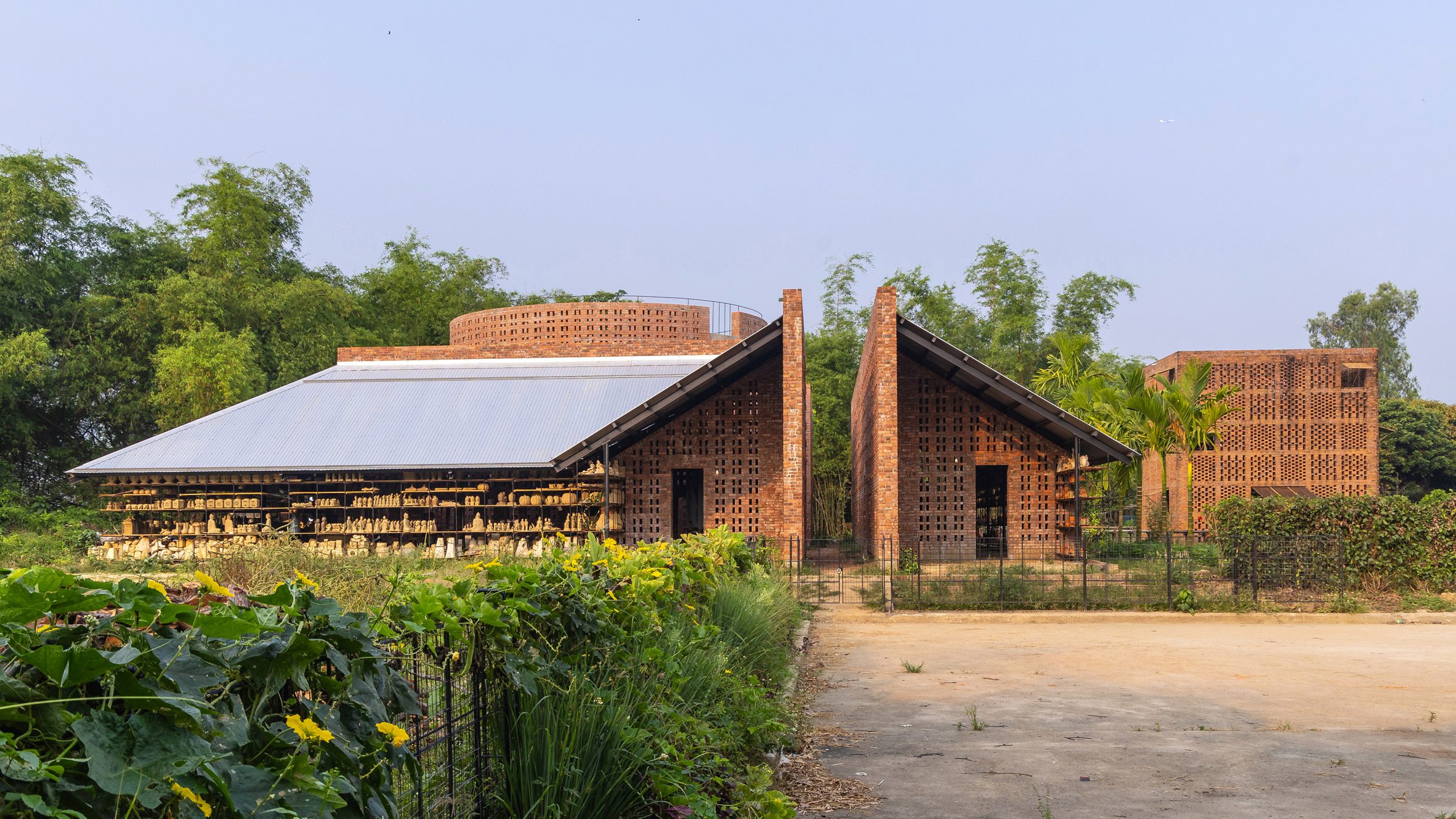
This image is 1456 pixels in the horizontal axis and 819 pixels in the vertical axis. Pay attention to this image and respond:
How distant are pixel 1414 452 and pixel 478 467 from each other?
141 ft

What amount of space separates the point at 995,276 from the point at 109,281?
35.4 m

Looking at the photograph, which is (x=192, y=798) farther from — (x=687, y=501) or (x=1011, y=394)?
(x=687, y=501)

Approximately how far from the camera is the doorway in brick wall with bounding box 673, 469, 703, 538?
31766 millimetres

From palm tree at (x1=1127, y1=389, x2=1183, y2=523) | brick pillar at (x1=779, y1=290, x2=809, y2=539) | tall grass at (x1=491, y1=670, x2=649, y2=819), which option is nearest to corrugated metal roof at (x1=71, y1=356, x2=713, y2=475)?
brick pillar at (x1=779, y1=290, x2=809, y2=539)

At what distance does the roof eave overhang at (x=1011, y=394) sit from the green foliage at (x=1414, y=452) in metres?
31.9

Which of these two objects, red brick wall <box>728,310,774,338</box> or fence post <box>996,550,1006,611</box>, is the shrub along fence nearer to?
fence post <box>996,550,1006,611</box>

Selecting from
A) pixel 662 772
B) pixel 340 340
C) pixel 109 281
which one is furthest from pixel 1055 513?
pixel 109 281

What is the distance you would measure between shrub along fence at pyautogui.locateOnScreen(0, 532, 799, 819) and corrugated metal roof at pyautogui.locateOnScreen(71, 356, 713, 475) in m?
19.5

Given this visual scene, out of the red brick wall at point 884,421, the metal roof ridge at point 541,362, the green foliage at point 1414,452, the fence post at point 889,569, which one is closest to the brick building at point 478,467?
the red brick wall at point 884,421

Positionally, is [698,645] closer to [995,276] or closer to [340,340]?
[340,340]

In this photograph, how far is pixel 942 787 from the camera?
6543 mm

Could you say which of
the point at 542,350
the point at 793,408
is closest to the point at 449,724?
the point at 793,408

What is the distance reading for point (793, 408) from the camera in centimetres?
2233

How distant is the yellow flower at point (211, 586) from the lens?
7.57 ft
